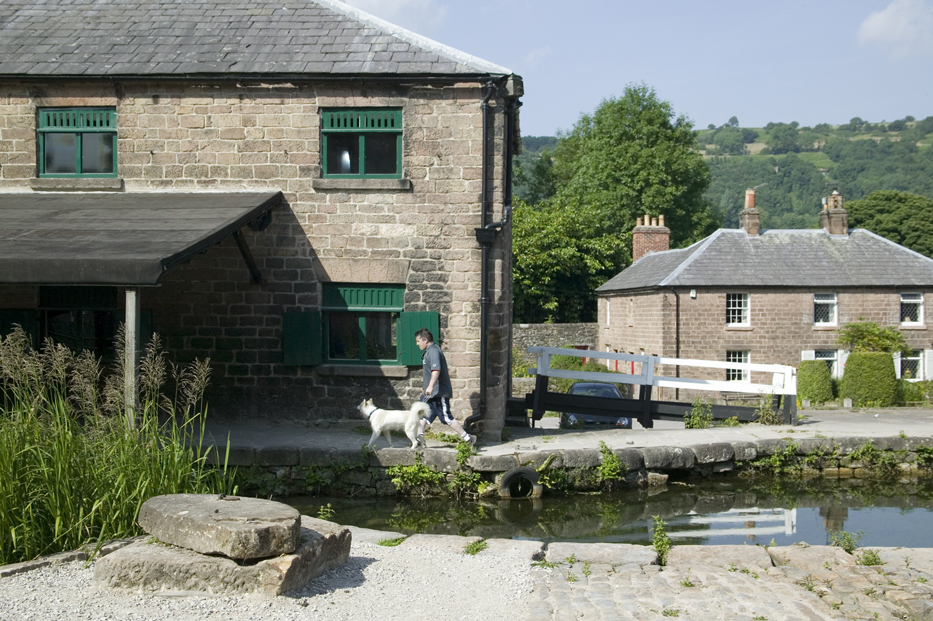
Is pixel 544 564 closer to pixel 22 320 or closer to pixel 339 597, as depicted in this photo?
pixel 339 597

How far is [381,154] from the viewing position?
11.6 metres

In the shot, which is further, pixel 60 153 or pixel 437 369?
pixel 60 153

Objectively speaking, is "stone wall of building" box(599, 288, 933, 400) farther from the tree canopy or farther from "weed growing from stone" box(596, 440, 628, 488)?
"weed growing from stone" box(596, 440, 628, 488)

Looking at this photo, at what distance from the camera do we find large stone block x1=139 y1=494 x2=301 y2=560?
489cm

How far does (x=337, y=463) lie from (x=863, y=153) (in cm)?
14112

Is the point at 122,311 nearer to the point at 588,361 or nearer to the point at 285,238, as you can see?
the point at 285,238

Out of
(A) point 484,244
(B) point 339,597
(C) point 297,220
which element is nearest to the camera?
(B) point 339,597

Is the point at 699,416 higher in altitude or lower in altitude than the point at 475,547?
higher

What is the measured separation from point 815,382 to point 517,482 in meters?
16.7

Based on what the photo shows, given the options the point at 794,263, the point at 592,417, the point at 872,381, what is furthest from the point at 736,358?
the point at 592,417

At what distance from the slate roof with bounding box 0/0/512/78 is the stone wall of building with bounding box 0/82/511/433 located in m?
0.29

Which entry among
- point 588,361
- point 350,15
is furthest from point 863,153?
point 350,15

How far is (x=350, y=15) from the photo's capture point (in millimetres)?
12352

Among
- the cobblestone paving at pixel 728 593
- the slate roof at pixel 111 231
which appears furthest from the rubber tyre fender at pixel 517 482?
the slate roof at pixel 111 231
